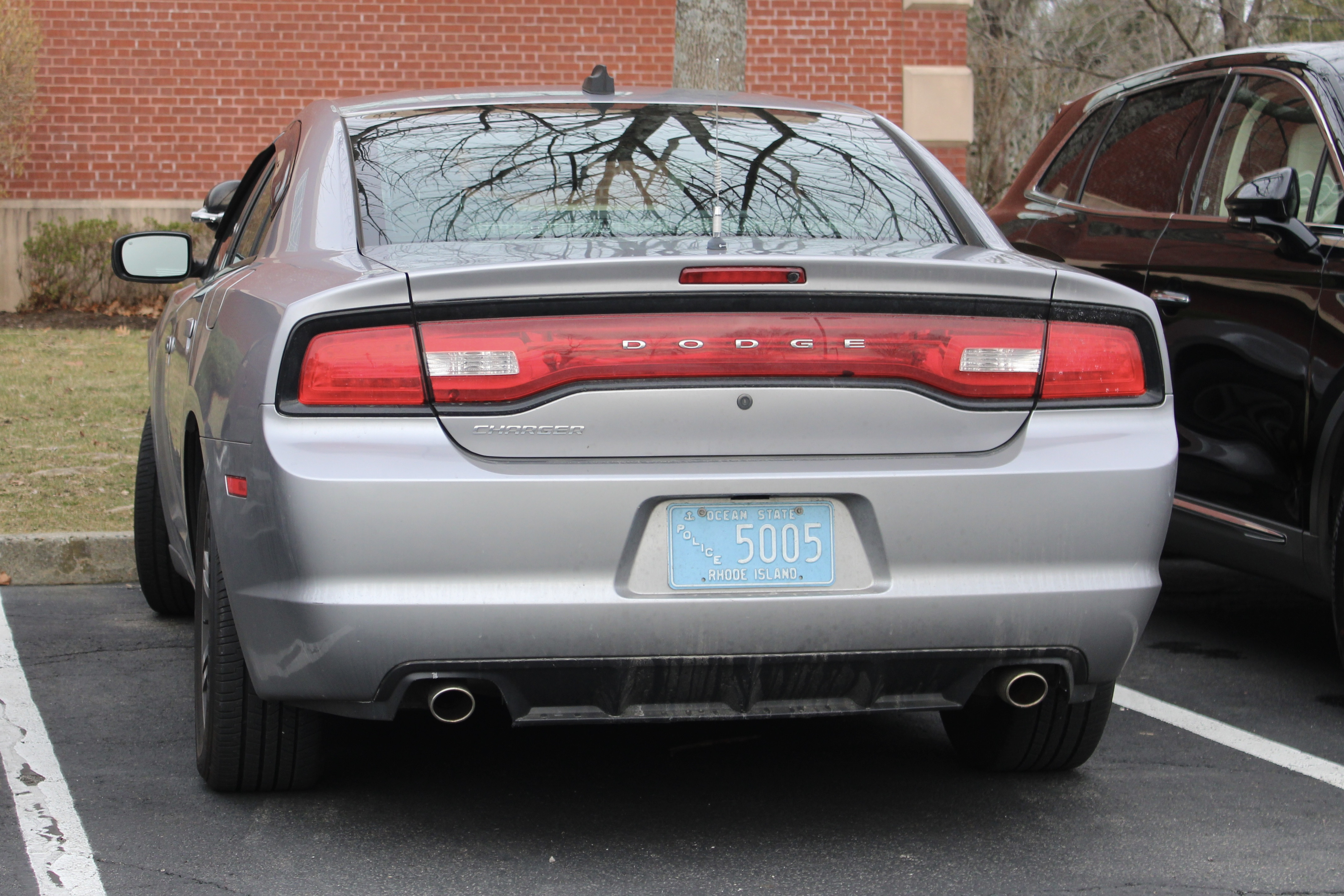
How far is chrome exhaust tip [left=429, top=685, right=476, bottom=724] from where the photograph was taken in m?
3.17

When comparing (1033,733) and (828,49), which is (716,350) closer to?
(1033,733)

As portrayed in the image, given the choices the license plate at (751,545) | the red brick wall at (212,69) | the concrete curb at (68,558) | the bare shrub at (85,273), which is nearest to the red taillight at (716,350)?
the license plate at (751,545)

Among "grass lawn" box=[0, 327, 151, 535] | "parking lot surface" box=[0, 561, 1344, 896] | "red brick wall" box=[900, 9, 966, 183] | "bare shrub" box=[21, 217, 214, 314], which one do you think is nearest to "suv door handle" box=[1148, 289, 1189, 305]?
"parking lot surface" box=[0, 561, 1344, 896]

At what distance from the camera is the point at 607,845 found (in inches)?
136

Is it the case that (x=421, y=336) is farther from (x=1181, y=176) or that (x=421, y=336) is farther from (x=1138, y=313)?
(x=1181, y=176)

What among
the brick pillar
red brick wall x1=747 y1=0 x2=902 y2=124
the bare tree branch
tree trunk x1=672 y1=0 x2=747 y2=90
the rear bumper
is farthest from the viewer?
the bare tree branch

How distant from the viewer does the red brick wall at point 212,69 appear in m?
16.1

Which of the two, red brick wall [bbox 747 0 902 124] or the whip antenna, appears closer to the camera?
the whip antenna

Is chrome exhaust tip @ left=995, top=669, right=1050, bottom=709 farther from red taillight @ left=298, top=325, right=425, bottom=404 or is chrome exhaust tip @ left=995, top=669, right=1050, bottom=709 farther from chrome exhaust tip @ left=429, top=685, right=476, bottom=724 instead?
red taillight @ left=298, top=325, right=425, bottom=404

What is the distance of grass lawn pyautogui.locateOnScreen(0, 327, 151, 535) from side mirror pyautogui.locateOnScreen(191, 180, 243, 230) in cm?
136

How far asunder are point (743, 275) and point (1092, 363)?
0.72 m

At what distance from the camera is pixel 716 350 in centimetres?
304

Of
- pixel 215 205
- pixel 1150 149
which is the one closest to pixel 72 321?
pixel 215 205

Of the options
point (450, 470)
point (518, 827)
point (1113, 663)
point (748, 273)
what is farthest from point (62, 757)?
point (1113, 663)
